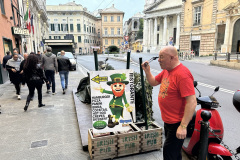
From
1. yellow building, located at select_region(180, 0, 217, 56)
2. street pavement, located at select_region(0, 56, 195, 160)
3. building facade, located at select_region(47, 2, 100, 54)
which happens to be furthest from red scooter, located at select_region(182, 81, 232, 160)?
building facade, located at select_region(47, 2, 100, 54)

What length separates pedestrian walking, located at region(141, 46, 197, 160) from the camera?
194cm

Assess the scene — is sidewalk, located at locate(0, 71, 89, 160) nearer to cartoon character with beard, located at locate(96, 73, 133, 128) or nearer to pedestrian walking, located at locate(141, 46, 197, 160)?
cartoon character with beard, located at locate(96, 73, 133, 128)

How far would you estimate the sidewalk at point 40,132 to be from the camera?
3188mm

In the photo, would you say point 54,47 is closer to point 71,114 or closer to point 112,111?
point 71,114

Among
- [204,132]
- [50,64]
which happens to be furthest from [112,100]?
[50,64]

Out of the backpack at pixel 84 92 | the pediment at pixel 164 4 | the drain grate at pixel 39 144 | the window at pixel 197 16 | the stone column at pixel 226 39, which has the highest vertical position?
the pediment at pixel 164 4

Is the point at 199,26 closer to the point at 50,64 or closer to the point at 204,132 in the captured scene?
the point at 50,64

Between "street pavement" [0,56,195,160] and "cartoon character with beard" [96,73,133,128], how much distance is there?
0.74m

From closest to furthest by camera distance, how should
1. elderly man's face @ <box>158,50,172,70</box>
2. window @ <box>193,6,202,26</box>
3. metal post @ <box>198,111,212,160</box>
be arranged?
metal post @ <box>198,111,212,160</box> < elderly man's face @ <box>158,50,172,70</box> < window @ <box>193,6,202,26</box>

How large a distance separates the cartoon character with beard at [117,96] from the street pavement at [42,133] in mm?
744

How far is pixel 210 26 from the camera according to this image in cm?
3038

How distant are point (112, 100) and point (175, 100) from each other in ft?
3.91

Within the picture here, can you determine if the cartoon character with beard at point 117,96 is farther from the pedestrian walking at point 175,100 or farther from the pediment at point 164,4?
the pediment at point 164,4

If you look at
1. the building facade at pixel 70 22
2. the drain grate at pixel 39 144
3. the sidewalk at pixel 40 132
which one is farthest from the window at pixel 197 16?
the building facade at pixel 70 22
